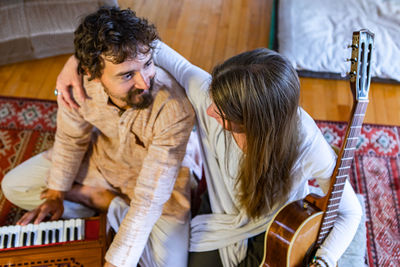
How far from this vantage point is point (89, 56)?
1348 mm

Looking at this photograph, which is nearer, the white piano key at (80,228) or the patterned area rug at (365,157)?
the white piano key at (80,228)

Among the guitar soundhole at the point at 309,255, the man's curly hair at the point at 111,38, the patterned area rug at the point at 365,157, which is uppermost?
the man's curly hair at the point at 111,38

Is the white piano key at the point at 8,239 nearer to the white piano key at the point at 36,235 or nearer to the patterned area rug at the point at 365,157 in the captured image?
the white piano key at the point at 36,235

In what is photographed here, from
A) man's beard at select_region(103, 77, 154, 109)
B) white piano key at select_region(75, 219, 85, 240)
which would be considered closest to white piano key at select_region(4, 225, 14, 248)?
white piano key at select_region(75, 219, 85, 240)

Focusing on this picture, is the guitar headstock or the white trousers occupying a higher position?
the guitar headstock

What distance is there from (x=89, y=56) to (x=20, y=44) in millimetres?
1515

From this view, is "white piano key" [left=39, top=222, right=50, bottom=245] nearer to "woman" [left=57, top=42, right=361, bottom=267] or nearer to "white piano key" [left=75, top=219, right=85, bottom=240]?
"white piano key" [left=75, top=219, right=85, bottom=240]

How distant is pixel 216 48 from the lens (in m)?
2.91

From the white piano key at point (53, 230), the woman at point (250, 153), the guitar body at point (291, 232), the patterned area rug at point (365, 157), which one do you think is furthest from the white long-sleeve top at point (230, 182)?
the patterned area rug at point (365, 157)

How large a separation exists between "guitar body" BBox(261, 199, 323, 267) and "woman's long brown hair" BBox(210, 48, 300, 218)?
5.2 inches

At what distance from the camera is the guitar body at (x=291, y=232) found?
4.39ft

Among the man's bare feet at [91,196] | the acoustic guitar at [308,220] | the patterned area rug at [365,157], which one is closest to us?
the acoustic guitar at [308,220]

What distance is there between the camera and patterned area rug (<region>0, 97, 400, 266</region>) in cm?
203

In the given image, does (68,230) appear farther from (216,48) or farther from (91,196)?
(216,48)
